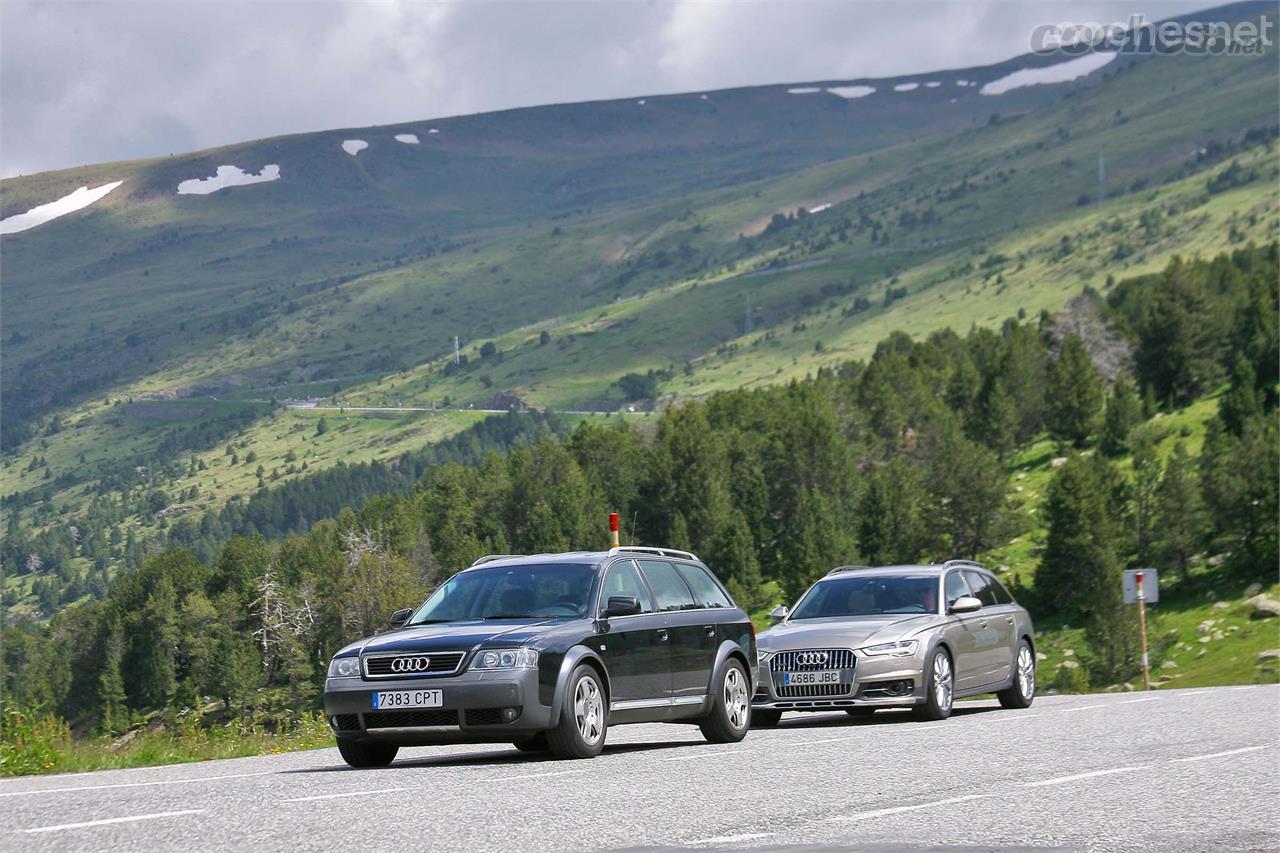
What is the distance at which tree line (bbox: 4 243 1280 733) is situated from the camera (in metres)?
86.7

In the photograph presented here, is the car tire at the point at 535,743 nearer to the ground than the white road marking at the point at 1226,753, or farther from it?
farther from it

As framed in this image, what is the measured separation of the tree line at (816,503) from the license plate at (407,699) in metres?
67.9

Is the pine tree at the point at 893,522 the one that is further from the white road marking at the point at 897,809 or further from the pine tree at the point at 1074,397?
the white road marking at the point at 897,809

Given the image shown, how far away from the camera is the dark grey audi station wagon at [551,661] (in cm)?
1388

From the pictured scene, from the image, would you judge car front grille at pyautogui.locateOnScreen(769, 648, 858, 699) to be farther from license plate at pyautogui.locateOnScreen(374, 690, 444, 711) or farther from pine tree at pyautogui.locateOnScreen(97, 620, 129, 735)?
pine tree at pyautogui.locateOnScreen(97, 620, 129, 735)

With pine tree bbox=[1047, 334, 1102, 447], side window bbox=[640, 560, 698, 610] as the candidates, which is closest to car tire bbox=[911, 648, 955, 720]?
side window bbox=[640, 560, 698, 610]

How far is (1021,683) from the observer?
23.1 metres

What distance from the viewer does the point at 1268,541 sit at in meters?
81.4

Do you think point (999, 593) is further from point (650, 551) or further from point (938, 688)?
point (650, 551)

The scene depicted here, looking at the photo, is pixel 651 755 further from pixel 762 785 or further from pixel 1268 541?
pixel 1268 541

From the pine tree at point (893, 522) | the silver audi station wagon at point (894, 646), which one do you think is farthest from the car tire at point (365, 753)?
the pine tree at point (893, 522)

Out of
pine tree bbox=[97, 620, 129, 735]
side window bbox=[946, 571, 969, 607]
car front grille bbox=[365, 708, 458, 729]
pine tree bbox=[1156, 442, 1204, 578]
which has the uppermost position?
side window bbox=[946, 571, 969, 607]

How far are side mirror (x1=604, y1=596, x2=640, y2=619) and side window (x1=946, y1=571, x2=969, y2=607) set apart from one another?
23.3 ft

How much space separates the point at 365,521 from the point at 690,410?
965 inches
